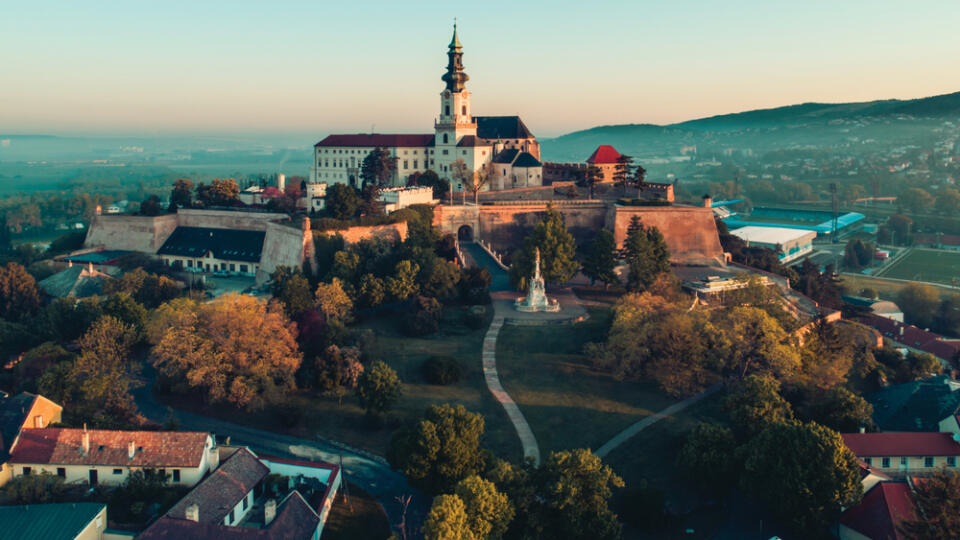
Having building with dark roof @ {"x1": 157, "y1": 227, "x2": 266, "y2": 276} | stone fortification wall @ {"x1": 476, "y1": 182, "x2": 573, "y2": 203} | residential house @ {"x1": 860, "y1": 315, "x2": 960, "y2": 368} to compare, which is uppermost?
stone fortification wall @ {"x1": 476, "y1": 182, "x2": 573, "y2": 203}

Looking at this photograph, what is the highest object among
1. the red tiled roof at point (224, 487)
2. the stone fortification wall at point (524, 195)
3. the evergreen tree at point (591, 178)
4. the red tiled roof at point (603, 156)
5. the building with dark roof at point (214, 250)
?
the red tiled roof at point (603, 156)

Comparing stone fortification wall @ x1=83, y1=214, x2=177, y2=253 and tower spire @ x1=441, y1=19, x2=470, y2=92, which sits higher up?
tower spire @ x1=441, y1=19, x2=470, y2=92

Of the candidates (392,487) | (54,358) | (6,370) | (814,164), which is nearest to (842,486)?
(392,487)

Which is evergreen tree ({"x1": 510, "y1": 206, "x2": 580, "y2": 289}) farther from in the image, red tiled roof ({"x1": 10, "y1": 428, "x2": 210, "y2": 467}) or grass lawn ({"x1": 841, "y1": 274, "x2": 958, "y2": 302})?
grass lawn ({"x1": 841, "y1": 274, "x2": 958, "y2": 302})

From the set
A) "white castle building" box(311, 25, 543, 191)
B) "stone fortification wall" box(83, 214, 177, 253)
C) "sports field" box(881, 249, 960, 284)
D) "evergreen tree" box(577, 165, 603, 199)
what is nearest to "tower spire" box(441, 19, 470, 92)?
"white castle building" box(311, 25, 543, 191)

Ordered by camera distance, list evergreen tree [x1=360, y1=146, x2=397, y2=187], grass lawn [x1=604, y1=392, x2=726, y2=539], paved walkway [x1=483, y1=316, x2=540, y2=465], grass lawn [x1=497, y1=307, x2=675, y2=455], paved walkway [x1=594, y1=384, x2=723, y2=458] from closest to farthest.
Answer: grass lawn [x1=604, y1=392, x2=726, y2=539] < paved walkway [x1=483, y1=316, x2=540, y2=465] < paved walkway [x1=594, y1=384, x2=723, y2=458] < grass lawn [x1=497, y1=307, x2=675, y2=455] < evergreen tree [x1=360, y1=146, x2=397, y2=187]

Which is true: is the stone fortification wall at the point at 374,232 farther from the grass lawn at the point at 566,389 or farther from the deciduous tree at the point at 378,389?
the deciduous tree at the point at 378,389

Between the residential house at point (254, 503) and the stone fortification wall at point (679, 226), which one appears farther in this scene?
the stone fortification wall at point (679, 226)

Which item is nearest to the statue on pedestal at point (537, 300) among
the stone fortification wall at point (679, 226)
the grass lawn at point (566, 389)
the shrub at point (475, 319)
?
the grass lawn at point (566, 389)
